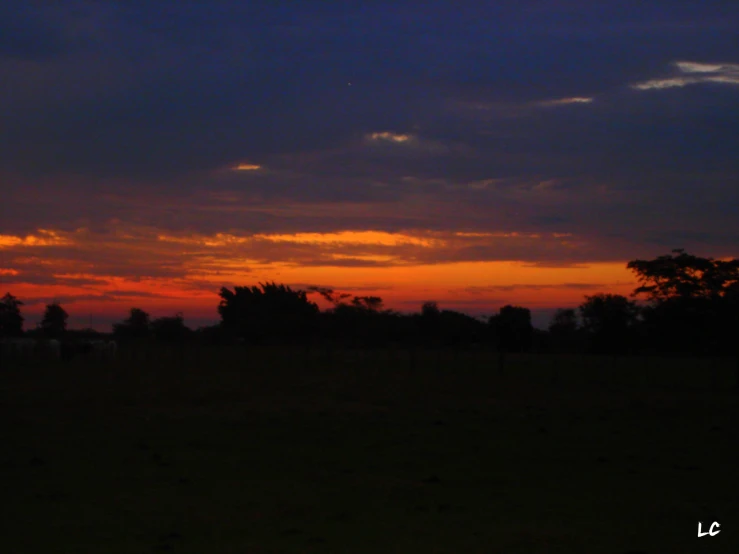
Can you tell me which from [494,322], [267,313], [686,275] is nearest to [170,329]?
[267,313]

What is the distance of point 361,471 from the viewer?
11352 mm

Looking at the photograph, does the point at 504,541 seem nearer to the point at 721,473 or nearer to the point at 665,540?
the point at 665,540

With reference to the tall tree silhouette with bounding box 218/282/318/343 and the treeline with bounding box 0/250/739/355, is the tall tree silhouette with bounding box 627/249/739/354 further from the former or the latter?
the tall tree silhouette with bounding box 218/282/318/343

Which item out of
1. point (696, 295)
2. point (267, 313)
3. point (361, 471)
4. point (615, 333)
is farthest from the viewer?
point (267, 313)

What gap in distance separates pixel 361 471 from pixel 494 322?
57.1 m

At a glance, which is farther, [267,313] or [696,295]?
[267,313]

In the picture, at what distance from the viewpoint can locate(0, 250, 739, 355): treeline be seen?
101 ft

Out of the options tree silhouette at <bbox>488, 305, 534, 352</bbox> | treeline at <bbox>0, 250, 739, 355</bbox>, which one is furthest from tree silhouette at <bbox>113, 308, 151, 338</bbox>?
tree silhouette at <bbox>488, 305, 534, 352</bbox>

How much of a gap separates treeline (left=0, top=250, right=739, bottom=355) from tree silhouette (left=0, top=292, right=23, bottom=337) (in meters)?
0.10

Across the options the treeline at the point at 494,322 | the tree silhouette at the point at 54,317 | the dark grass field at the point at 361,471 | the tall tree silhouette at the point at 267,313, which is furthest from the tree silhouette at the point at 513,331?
the tree silhouette at the point at 54,317

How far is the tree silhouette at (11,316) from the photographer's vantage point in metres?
73.0

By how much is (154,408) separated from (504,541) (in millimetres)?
14433

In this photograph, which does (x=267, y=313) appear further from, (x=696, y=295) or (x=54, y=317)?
(x=696, y=295)

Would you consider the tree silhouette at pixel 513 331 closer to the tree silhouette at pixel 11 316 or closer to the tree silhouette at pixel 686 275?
the tree silhouette at pixel 686 275
